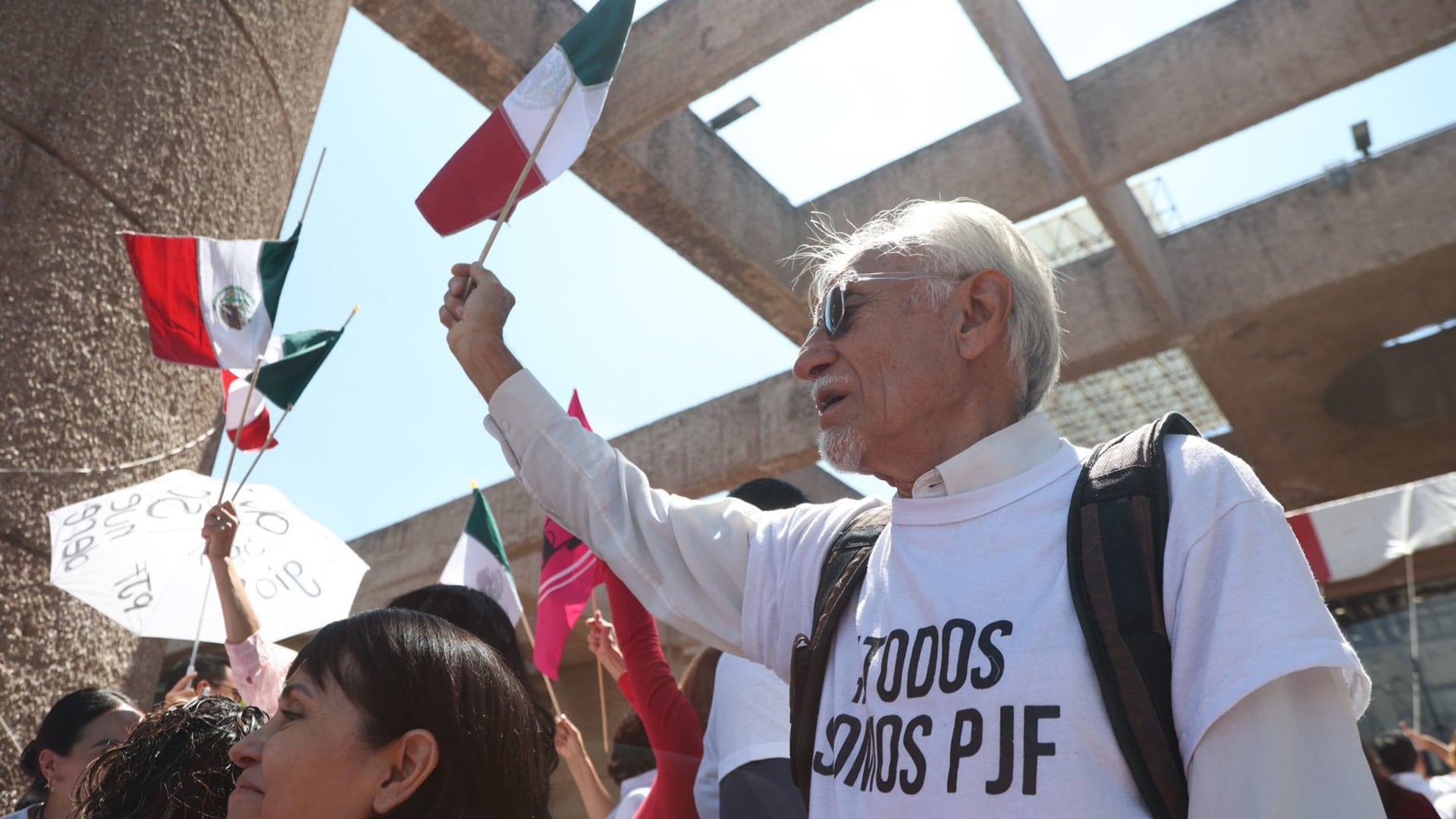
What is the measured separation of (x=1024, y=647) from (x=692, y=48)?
5.39m

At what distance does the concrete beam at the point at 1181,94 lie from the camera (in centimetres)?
600

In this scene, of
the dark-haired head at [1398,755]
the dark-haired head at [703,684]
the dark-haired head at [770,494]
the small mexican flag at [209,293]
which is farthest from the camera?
the dark-haired head at [1398,755]

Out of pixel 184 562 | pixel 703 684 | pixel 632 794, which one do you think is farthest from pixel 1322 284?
pixel 184 562

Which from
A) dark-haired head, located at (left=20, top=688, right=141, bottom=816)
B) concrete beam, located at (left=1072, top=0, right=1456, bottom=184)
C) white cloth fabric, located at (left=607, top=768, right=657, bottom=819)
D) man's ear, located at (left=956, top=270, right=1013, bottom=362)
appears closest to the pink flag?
white cloth fabric, located at (left=607, top=768, right=657, bottom=819)

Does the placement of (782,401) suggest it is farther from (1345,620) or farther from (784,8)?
(1345,620)

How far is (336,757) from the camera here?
173 centimetres

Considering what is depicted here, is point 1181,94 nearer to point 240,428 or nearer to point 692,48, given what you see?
point 692,48

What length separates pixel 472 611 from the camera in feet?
9.55

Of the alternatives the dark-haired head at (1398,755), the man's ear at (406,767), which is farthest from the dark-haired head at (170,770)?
the dark-haired head at (1398,755)

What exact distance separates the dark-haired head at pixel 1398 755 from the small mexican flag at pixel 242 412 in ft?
18.5

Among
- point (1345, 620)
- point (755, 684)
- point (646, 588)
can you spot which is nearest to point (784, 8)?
point (755, 684)

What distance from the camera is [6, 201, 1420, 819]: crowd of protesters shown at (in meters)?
1.29

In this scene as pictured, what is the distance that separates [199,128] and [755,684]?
2.72 meters

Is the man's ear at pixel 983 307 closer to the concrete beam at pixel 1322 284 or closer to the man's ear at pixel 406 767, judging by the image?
the man's ear at pixel 406 767
